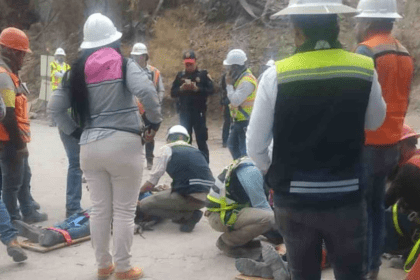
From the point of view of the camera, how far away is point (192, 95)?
9.88 metres

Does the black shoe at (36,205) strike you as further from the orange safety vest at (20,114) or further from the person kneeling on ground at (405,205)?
the person kneeling on ground at (405,205)

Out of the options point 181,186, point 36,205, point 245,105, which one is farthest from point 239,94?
point 36,205

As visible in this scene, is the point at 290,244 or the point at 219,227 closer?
the point at 290,244

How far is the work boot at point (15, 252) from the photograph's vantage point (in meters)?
5.31

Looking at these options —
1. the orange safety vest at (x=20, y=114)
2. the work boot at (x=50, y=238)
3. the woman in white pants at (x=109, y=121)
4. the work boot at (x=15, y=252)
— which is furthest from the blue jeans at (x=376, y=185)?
the orange safety vest at (x=20, y=114)

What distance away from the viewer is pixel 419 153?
4.66m

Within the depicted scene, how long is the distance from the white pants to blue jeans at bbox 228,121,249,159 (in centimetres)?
387

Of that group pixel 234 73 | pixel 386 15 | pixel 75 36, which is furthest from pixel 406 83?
pixel 75 36

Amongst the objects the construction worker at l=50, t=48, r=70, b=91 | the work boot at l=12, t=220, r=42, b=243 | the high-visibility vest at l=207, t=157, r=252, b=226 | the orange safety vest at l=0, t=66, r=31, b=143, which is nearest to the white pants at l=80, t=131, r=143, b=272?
the high-visibility vest at l=207, t=157, r=252, b=226

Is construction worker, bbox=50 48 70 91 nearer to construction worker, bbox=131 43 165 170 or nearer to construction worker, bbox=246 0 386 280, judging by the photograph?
construction worker, bbox=131 43 165 170

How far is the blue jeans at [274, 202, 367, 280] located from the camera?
3.02 metres

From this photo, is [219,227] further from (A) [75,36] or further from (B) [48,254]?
(A) [75,36]

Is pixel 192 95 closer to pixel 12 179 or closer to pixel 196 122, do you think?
pixel 196 122

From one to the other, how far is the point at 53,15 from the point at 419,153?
1923 centimetres
